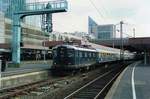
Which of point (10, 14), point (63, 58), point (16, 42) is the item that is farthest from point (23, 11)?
point (10, 14)

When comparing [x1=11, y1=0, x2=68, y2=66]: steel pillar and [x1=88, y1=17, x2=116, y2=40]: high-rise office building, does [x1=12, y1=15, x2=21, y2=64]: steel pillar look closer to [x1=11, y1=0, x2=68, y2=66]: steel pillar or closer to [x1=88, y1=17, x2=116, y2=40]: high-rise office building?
[x1=11, y1=0, x2=68, y2=66]: steel pillar

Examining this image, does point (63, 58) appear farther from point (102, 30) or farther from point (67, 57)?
point (102, 30)

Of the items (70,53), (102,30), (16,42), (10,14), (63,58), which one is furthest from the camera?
(102,30)

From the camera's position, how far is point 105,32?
105875 millimetres

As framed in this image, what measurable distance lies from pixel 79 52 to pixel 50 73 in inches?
135

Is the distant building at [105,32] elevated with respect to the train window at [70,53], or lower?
elevated

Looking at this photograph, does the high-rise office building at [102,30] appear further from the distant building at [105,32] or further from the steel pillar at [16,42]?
the steel pillar at [16,42]

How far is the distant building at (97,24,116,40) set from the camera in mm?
100794

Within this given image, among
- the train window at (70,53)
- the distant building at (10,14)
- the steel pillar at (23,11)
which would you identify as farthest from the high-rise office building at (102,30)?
the train window at (70,53)

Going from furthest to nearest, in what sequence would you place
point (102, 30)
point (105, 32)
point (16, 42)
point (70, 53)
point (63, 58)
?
point (105, 32), point (102, 30), point (16, 42), point (63, 58), point (70, 53)

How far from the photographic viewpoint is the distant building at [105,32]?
100794 mm

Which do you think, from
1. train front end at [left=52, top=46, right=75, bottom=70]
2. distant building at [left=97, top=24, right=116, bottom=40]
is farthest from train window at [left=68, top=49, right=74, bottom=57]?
distant building at [left=97, top=24, right=116, bottom=40]

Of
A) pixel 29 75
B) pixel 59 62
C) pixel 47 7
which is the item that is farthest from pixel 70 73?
pixel 47 7

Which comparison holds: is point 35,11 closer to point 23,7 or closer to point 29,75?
point 23,7
